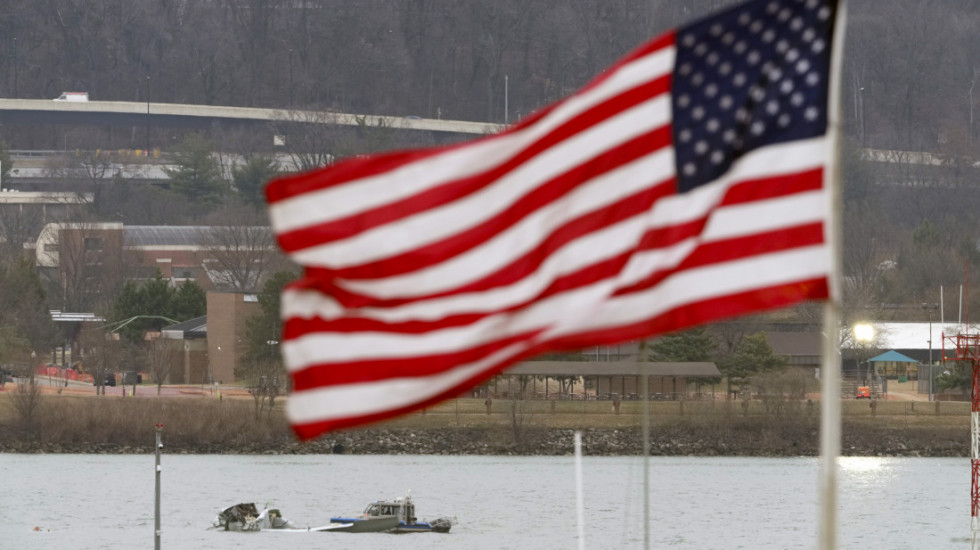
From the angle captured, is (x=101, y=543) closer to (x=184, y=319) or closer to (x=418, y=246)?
(x=418, y=246)

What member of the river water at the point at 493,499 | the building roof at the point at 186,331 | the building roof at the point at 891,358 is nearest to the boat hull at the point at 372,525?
the river water at the point at 493,499

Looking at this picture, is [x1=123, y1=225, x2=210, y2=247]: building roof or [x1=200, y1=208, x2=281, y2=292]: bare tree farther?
[x1=123, y1=225, x2=210, y2=247]: building roof

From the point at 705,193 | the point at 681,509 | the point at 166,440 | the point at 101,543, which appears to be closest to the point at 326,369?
the point at 705,193

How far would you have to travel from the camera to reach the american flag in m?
8.43

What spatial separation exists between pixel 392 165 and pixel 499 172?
507 millimetres

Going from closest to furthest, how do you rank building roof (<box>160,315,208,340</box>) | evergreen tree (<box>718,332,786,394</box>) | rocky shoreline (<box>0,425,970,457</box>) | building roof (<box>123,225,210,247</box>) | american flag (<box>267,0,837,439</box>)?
american flag (<box>267,0,837,439</box>)
rocky shoreline (<box>0,425,970,457</box>)
evergreen tree (<box>718,332,786,394</box>)
building roof (<box>160,315,208,340</box>)
building roof (<box>123,225,210,247</box>)

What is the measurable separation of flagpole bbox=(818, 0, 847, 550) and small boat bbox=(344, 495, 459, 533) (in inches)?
1854

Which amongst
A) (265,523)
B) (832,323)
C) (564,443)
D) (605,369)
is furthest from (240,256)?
(832,323)

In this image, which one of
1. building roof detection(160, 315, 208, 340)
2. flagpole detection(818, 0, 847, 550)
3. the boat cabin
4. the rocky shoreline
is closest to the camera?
flagpole detection(818, 0, 847, 550)

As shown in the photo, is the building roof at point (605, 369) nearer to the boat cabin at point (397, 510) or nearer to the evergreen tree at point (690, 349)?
the evergreen tree at point (690, 349)

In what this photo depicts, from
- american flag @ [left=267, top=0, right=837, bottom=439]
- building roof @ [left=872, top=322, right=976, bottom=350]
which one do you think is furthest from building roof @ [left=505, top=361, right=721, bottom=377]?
american flag @ [left=267, top=0, right=837, bottom=439]

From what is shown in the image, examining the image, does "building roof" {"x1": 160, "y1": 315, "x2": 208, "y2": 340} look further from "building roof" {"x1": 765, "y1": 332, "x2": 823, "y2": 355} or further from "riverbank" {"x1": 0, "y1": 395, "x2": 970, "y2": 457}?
"building roof" {"x1": 765, "y1": 332, "x2": 823, "y2": 355}

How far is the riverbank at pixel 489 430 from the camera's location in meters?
80.8

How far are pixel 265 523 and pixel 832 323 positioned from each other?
48.8m
